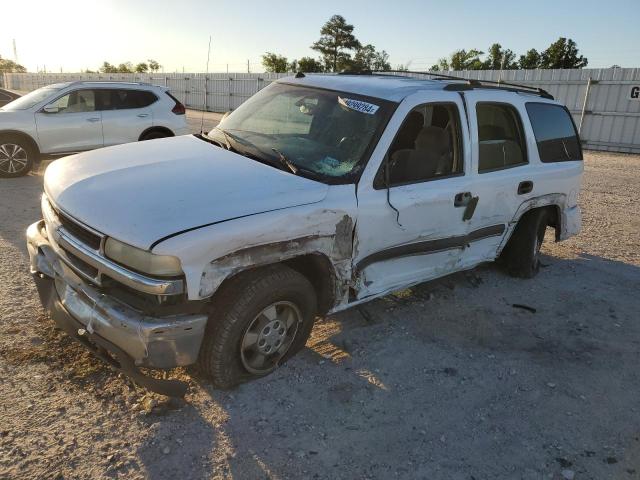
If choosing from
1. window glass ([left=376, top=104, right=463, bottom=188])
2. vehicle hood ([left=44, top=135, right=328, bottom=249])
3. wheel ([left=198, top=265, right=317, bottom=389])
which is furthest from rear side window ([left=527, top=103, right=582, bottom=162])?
wheel ([left=198, top=265, right=317, bottom=389])

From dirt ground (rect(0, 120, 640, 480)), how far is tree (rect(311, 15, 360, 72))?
47.5 metres

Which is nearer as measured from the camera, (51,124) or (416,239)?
(416,239)

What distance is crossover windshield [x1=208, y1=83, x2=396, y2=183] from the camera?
343 centimetres

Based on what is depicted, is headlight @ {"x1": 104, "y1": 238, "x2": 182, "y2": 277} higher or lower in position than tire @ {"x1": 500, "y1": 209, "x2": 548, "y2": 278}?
higher

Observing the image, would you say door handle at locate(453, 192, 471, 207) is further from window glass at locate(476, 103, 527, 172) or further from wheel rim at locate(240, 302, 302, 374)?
wheel rim at locate(240, 302, 302, 374)

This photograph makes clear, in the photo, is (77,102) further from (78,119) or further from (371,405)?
(371,405)

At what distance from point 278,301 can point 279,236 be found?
44 centimetres

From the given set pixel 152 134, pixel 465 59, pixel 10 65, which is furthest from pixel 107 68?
pixel 152 134

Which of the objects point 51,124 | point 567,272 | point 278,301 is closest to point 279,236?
point 278,301

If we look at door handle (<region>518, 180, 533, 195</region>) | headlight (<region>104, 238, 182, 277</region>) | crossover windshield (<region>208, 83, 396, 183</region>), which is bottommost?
headlight (<region>104, 238, 182, 277</region>)

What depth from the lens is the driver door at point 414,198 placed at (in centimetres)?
345

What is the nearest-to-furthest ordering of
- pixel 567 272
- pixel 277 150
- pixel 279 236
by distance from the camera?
1. pixel 279 236
2. pixel 277 150
3. pixel 567 272

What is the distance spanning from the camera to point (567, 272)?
18.7 feet

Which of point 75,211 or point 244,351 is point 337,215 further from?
point 75,211
